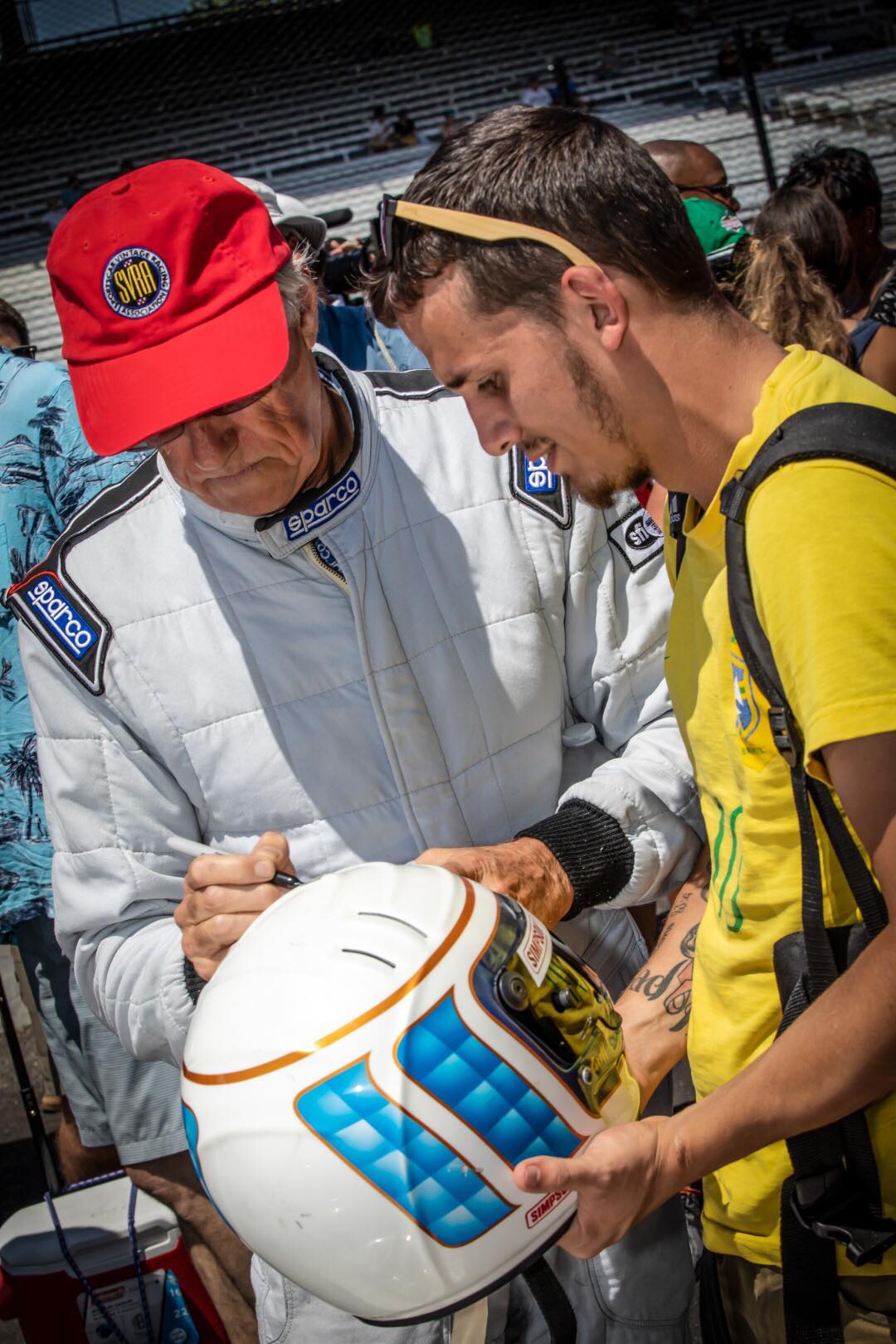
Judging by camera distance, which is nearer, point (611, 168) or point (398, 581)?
point (611, 168)

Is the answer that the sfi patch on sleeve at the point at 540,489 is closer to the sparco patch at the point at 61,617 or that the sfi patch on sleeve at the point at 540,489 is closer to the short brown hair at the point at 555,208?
the short brown hair at the point at 555,208

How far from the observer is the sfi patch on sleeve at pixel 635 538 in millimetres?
1928

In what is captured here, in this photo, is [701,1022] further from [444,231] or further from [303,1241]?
[444,231]

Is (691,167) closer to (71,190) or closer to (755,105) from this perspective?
(755,105)

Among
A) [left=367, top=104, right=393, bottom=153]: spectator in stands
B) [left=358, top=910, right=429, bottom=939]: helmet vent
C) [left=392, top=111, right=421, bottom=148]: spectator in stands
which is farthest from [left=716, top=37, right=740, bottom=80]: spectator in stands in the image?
[left=358, top=910, right=429, bottom=939]: helmet vent

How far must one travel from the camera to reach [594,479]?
1.49 m

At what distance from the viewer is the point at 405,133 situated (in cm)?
2062

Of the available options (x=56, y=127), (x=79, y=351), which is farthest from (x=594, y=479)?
(x=56, y=127)

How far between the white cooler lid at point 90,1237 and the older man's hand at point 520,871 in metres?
1.37

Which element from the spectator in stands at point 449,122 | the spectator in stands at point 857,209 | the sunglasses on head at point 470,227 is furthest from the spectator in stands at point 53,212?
the sunglasses on head at point 470,227

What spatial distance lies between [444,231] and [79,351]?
0.59 m

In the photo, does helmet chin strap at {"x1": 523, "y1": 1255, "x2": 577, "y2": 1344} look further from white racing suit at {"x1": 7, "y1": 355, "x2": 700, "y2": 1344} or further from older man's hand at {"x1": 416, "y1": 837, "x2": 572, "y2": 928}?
older man's hand at {"x1": 416, "y1": 837, "x2": 572, "y2": 928}

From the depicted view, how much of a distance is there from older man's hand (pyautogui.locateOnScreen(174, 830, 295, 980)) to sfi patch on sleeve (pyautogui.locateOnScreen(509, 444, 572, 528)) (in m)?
0.65

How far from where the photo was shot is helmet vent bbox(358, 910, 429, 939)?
144 centimetres
